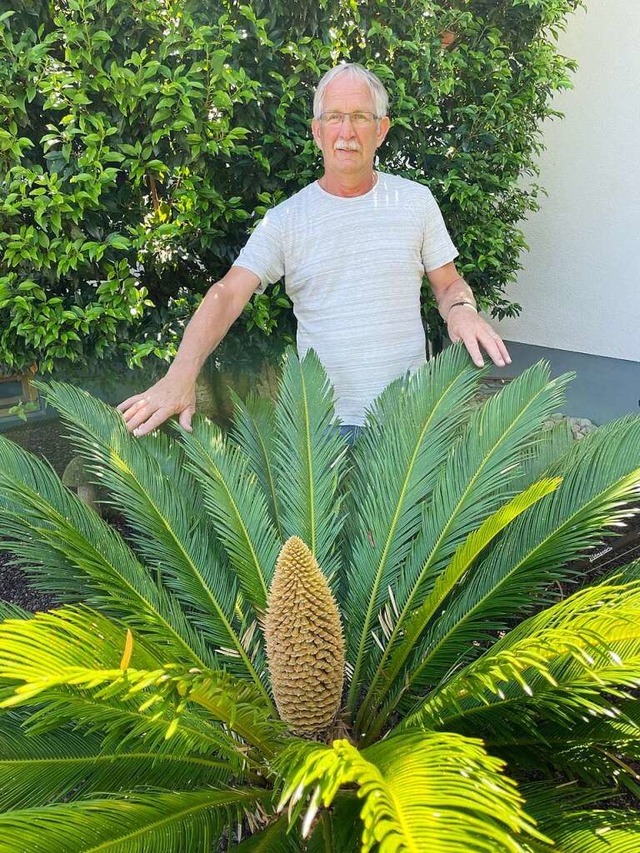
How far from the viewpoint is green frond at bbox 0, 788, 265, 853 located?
1172 millimetres

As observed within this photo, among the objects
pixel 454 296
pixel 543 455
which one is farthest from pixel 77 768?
pixel 454 296

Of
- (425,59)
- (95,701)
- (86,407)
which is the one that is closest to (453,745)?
(95,701)

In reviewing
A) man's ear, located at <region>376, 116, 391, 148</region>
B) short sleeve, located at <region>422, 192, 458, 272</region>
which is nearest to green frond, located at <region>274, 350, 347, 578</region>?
short sleeve, located at <region>422, 192, 458, 272</region>

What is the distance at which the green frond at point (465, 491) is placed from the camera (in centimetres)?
186

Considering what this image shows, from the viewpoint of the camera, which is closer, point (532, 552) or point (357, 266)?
point (532, 552)

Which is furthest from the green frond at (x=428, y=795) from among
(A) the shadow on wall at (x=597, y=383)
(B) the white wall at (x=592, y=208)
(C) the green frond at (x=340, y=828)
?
(B) the white wall at (x=592, y=208)

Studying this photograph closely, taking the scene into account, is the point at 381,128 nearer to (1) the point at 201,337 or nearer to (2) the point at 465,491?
(1) the point at 201,337

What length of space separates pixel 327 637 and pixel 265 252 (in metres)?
1.39

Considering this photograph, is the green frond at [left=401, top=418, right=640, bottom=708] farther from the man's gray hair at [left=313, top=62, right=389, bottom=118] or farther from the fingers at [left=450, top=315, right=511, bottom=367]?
the man's gray hair at [left=313, top=62, right=389, bottom=118]

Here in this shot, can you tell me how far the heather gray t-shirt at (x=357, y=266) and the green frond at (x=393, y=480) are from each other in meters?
0.29

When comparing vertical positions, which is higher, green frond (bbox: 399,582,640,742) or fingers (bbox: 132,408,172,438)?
fingers (bbox: 132,408,172,438)

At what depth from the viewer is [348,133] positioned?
2373 mm

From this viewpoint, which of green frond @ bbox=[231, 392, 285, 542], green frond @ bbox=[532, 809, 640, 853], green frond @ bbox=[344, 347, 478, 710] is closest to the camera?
green frond @ bbox=[532, 809, 640, 853]

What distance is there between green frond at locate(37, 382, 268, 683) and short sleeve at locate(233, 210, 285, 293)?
683 millimetres
